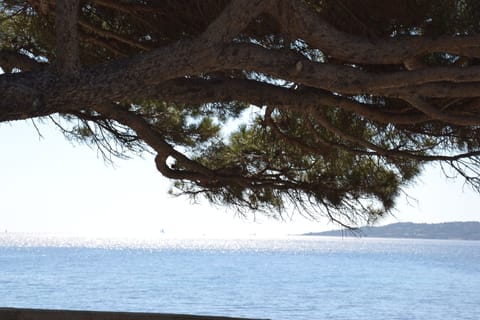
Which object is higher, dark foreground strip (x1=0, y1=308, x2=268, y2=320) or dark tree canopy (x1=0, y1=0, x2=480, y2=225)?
dark tree canopy (x1=0, y1=0, x2=480, y2=225)

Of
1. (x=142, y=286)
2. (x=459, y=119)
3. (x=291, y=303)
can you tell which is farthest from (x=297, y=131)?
(x=142, y=286)

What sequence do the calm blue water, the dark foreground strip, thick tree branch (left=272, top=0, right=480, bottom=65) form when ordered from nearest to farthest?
thick tree branch (left=272, top=0, right=480, bottom=65), the dark foreground strip, the calm blue water

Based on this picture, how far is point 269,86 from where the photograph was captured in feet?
10.9

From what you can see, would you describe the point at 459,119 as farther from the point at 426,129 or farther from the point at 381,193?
the point at 381,193

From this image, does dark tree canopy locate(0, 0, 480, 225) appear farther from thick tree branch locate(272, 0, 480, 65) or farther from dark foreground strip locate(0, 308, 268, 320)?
dark foreground strip locate(0, 308, 268, 320)

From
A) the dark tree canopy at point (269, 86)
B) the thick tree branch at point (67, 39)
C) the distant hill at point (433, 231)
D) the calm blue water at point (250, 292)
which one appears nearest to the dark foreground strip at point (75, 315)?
the dark tree canopy at point (269, 86)

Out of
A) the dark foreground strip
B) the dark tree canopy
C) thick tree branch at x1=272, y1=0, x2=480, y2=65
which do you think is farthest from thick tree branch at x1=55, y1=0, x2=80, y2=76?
the dark foreground strip

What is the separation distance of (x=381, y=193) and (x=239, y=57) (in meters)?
2.78

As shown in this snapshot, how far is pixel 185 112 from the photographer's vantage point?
537 cm

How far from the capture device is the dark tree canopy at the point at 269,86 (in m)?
2.69

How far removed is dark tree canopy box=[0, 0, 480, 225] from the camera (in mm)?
2693

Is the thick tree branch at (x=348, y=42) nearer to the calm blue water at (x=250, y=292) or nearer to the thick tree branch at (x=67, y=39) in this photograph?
the thick tree branch at (x=67, y=39)

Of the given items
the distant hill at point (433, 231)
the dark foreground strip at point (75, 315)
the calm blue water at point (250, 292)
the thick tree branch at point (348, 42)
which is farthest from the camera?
the distant hill at point (433, 231)

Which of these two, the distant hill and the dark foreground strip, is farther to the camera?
the distant hill
